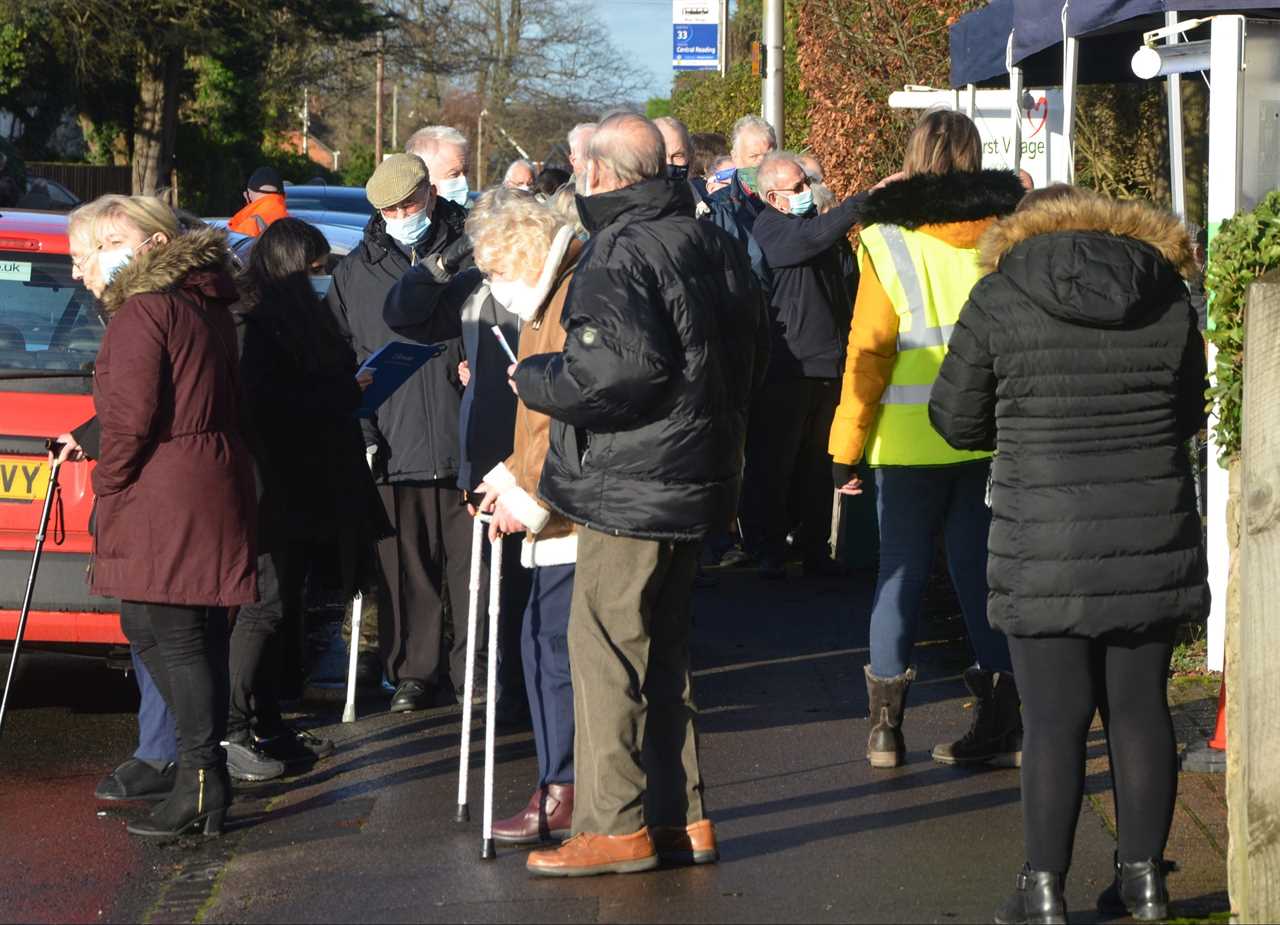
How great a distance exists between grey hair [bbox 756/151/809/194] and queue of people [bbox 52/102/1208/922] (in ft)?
3.20

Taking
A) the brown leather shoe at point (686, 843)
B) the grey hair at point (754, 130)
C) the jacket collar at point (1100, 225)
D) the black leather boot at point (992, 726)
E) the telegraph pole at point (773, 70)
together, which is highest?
the telegraph pole at point (773, 70)

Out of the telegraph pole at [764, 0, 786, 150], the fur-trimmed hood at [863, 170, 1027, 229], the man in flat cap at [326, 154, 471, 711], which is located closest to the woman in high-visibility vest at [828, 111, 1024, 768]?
the fur-trimmed hood at [863, 170, 1027, 229]

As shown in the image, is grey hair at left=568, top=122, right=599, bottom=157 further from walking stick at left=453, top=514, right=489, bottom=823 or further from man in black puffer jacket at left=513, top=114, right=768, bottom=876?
man in black puffer jacket at left=513, top=114, right=768, bottom=876

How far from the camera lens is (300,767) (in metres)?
6.49

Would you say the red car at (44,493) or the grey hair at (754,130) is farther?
the grey hair at (754,130)

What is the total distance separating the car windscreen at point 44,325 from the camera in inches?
Answer: 261

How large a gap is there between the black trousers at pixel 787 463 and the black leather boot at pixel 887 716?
3.68m

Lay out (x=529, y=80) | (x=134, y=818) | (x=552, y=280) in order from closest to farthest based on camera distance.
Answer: (x=552, y=280)
(x=134, y=818)
(x=529, y=80)

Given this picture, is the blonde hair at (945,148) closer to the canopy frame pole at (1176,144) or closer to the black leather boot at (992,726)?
the black leather boot at (992,726)

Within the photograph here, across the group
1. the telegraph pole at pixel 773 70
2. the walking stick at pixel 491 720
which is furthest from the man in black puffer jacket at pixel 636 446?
the telegraph pole at pixel 773 70

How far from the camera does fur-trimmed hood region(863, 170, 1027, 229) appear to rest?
19.4 ft

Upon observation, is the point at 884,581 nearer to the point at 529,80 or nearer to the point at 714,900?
the point at 714,900

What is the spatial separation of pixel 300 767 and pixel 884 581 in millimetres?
2054

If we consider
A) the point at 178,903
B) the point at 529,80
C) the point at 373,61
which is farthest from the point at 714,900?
the point at 529,80
